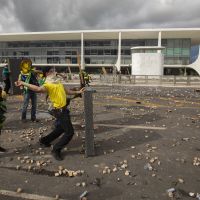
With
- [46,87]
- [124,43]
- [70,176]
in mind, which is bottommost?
[70,176]

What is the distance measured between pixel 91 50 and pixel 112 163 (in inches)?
3142

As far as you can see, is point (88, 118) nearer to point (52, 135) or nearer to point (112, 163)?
point (52, 135)

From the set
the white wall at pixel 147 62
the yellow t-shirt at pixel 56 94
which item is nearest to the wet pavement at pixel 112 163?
the yellow t-shirt at pixel 56 94

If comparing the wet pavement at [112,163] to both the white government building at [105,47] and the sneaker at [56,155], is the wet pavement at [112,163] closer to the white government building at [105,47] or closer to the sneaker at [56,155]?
the sneaker at [56,155]

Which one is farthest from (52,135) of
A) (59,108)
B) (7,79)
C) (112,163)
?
(7,79)

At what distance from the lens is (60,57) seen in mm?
86875

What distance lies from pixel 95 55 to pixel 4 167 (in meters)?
79.0

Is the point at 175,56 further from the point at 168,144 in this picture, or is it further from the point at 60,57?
the point at 168,144

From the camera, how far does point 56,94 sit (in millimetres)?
6453

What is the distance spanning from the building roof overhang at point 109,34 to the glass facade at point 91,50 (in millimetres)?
2020

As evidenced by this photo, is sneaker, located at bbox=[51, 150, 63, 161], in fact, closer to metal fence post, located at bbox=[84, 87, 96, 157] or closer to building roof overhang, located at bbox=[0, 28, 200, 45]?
metal fence post, located at bbox=[84, 87, 96, 157]

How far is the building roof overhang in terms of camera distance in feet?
240

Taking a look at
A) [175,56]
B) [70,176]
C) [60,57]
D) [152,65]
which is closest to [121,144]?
[70,176]

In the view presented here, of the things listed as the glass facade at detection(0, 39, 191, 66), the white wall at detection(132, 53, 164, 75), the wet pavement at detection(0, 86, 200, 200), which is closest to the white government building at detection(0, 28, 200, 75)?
the glass facade at detection(0, 39, 191, 66)
